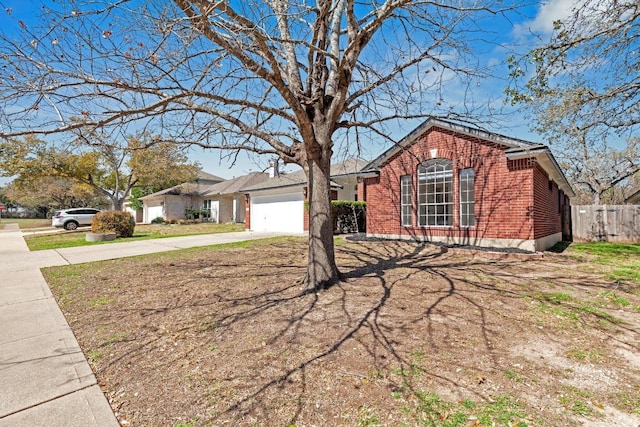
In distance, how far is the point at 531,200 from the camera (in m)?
9.06

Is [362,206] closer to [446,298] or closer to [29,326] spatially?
[446,298]

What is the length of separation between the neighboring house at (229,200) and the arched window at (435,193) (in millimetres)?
18093

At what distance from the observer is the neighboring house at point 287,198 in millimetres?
16438

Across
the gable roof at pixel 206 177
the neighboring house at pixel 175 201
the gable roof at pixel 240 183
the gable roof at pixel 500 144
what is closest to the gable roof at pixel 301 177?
the gable roof at pixel 500 144

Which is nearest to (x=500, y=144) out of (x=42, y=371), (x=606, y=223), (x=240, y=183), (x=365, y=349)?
(x=365, y=349)

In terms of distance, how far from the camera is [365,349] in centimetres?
322

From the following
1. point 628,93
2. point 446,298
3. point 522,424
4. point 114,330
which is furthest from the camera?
point 628,93

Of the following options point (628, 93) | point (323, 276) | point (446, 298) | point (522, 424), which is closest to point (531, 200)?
point (628, 93)

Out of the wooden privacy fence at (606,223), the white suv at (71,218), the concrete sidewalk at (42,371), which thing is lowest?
the concrete sidewalk at (42,371)

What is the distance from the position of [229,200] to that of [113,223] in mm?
14126

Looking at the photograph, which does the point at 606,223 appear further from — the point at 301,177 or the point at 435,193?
the point at 301,177

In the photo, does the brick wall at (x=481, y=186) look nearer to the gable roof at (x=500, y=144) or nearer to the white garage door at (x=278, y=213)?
the gable roof at (x=500, y=144)

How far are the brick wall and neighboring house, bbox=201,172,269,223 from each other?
17.3m

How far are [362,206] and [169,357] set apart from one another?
1356 centimetres
